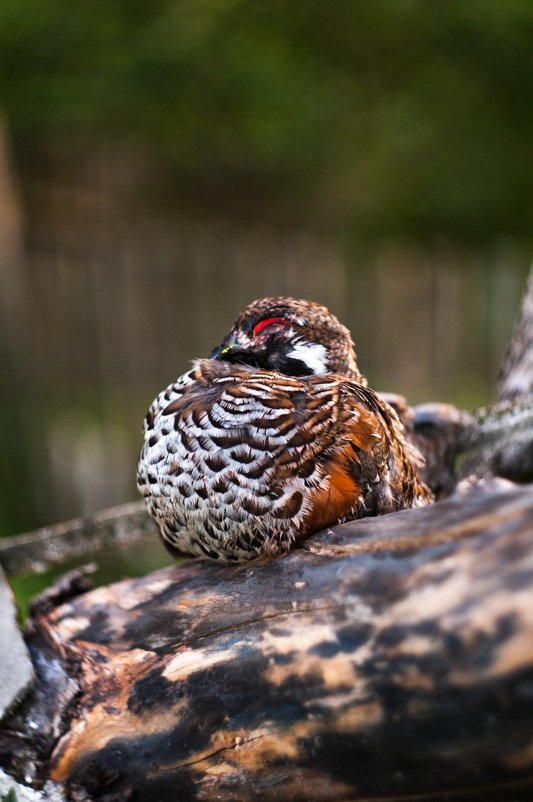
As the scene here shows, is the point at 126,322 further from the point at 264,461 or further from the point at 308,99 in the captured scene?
the point at 264,461

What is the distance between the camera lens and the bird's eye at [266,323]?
229 cm

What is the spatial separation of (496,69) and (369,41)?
1334 mm

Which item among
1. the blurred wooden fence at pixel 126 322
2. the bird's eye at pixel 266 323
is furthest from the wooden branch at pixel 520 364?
the blurred wooden fence at pixel 126 322

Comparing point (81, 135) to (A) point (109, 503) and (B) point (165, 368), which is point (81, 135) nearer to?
(B) point (165, 368)

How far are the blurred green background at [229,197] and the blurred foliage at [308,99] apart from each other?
0.02 m

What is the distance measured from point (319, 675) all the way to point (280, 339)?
952 mm

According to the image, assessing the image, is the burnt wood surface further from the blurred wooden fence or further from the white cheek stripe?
the blurred wooden fence

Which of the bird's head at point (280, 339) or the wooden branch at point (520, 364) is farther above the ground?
the bird's head at point (280, 339)

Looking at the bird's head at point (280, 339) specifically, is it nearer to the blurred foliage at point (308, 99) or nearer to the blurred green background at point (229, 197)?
the blurred green background at point (229, 197)

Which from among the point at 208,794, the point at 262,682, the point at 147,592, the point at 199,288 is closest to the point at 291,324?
the point at 147,592

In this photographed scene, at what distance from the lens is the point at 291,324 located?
2301 millimetres

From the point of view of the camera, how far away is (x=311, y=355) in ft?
7.62

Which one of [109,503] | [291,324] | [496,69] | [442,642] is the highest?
[496,69]


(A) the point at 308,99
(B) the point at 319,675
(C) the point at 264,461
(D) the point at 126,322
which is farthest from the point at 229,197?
(B) the point at 319,675
